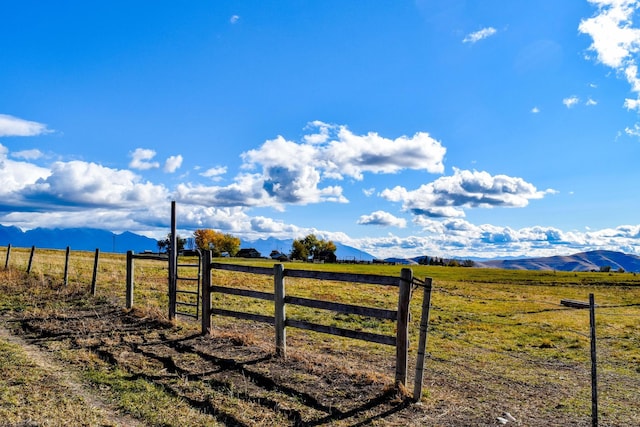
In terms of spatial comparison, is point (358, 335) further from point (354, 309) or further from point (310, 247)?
point (310, 247)

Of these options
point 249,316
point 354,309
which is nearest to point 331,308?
point 354,309

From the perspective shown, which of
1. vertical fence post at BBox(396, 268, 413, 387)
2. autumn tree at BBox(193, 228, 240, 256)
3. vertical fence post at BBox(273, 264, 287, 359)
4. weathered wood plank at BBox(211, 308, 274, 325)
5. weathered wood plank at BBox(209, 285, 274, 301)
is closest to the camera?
vertical fence post at BBox(396, 268, 413, 387)

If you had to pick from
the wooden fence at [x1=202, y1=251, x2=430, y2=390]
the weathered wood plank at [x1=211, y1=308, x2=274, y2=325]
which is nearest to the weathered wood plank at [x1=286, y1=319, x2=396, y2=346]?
the wooden fence at [x1=202, y1=251, x2=430, y2=390]

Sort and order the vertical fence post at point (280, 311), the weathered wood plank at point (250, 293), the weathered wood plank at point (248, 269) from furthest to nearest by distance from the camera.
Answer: the weathered wood plank at point (248, 269), the weathered wood plank at point (250, 293), the vertical fence post at point (280, 311)

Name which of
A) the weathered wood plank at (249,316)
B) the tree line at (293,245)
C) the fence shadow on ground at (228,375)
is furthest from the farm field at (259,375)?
the tree line at (293,245)

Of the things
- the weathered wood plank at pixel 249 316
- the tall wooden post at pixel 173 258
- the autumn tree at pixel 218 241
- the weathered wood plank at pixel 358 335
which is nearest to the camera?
the weathered wood plank at pixel 358 335

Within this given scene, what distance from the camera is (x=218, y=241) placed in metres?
168

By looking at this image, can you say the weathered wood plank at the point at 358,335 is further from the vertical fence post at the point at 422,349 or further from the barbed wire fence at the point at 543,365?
the barbed wire fence at the point at 543,365

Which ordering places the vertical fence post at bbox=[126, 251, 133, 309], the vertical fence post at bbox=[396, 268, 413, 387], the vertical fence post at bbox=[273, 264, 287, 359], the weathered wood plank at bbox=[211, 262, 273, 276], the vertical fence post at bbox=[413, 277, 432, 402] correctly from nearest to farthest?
the vertical fence post at bbox=[413, 277, 432, 402] → the vertical fence post at bbox=[396, 268, 413, 387] → the vertical fence post at bbox=[273, 264, 287, 359] → the weathered wood plank at bbox=[211, 262, 273, 276] → the vertical fence post at bbox=[126, 251, 133, 309]

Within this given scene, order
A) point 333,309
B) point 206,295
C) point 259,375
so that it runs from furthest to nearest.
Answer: point 206,295
point 333,309
point 259,375

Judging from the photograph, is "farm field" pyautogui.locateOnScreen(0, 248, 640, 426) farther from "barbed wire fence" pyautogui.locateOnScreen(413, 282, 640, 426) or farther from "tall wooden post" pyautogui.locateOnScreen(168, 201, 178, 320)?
"tall wooden post" pyautogui.locateOnScreen(168, 201, 178, 320)

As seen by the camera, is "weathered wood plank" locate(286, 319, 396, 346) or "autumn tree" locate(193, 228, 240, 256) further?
"autumn tree" locate(193, 228, 240, 256)

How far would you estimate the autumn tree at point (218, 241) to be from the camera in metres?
164

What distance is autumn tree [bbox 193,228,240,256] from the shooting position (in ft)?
538
